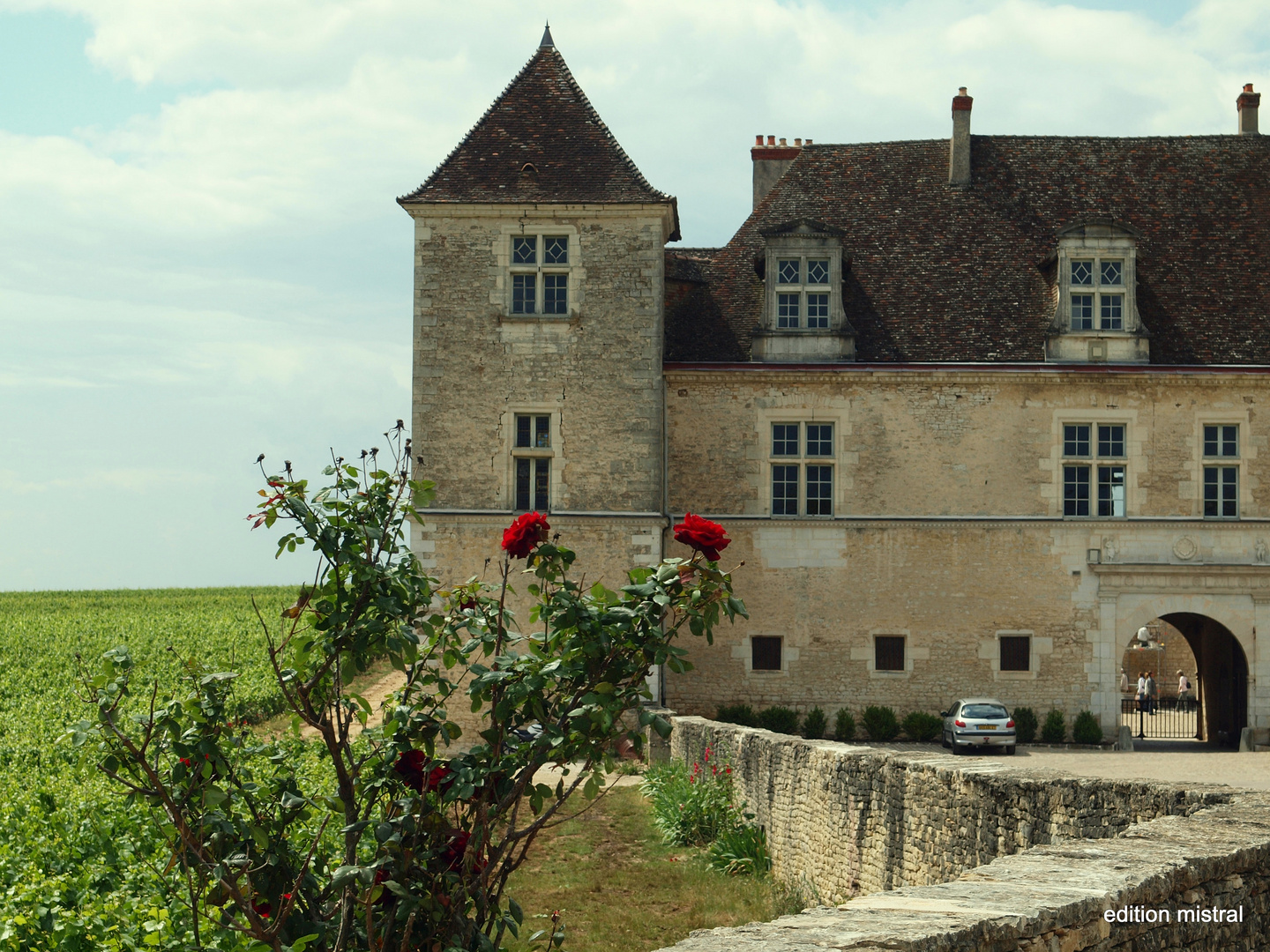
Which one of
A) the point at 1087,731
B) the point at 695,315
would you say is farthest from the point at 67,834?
the point at 1087,731

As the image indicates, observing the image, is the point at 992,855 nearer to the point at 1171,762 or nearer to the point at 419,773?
the point at 419,773

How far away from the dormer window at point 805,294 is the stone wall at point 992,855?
1228cm

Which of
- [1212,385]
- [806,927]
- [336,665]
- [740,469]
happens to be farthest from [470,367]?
[806,927]

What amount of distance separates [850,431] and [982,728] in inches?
238

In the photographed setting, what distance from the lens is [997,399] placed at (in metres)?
24.5

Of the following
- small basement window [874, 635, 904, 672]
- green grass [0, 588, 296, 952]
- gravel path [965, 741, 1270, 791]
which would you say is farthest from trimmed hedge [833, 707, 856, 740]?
green grass [0, 588, 296, 952]

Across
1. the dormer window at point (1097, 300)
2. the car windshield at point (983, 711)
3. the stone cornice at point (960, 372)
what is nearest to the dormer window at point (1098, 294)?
the dormer window at point (1097, 300)

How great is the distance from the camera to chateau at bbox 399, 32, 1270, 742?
23.3 meters

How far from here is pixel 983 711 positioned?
2245 centimetres

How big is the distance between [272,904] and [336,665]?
105cm

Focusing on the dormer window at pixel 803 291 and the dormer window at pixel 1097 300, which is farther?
the dormer window at pixel 803 291

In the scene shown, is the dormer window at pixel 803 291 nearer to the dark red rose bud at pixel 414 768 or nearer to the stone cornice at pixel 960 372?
the stone cornice at pixel 960 372

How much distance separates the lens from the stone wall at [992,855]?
4578mm

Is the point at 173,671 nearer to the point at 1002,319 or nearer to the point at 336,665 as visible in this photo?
the point at 1002,319
